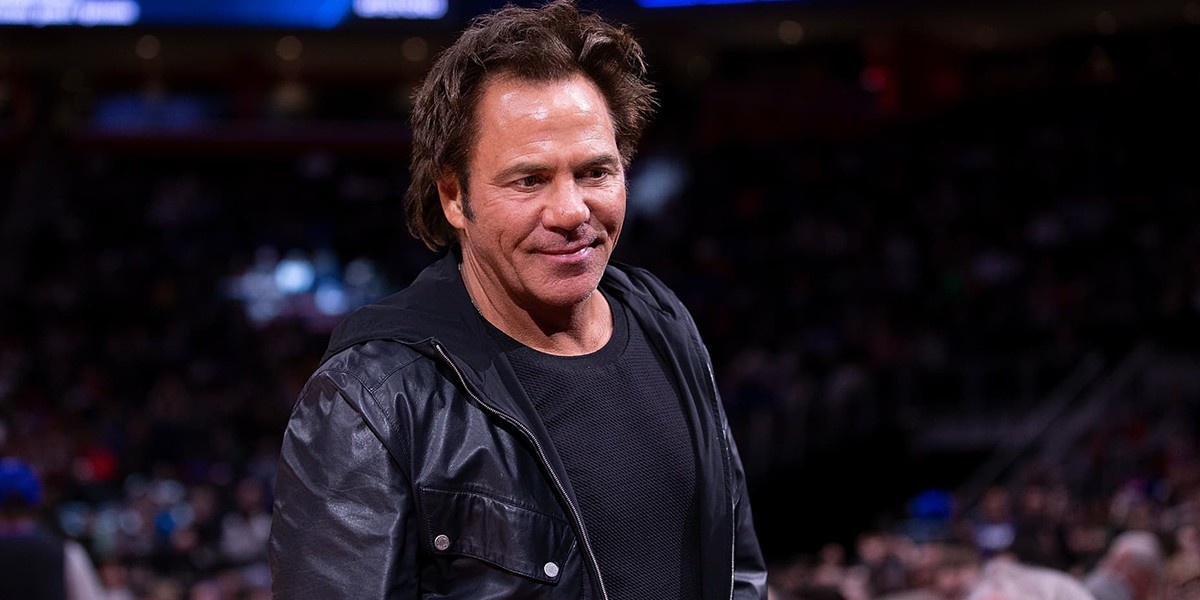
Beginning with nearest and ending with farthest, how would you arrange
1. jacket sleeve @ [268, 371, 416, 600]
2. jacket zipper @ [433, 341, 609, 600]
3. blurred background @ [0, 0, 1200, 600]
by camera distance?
jacket sleeve @ [268, 371, 416, 600] → jacket zipper @ [433, 341, 609, 600] → blurred background @ [0, 0, 1200, 600]

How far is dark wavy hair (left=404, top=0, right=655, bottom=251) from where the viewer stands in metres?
1.73

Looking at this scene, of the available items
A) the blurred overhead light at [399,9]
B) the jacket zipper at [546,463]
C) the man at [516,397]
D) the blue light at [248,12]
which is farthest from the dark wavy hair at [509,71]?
the blue light at [248,12]

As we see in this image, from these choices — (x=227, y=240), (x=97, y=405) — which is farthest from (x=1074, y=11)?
(x=97, y=405)

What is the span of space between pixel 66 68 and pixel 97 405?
7758mm

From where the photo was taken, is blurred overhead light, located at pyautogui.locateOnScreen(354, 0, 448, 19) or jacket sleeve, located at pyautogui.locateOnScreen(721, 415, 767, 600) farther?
blurred overhead light, located at pyautogui.locateOnScreen(354, 0, 448, 19)

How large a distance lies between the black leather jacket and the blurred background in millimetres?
4443

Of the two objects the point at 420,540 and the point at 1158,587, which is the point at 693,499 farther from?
the point at 1158,587

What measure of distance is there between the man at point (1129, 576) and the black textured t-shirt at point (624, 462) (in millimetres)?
3811

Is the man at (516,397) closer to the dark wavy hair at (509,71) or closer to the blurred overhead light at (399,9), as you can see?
the dark wavy hair at (509,71)

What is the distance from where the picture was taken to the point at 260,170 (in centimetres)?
2023

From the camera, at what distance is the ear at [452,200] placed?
1795 millimetres

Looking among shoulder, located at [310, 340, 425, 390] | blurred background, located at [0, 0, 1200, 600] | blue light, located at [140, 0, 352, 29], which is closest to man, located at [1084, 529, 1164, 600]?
blurred background, located at [0, 0, 1200, 600]

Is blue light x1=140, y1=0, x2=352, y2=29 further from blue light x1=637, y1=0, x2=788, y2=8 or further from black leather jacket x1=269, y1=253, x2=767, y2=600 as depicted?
black leather jacket x1=269, y1=253, x2=767, y2=600

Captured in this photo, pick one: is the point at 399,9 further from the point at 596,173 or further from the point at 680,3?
the point at 596,173
